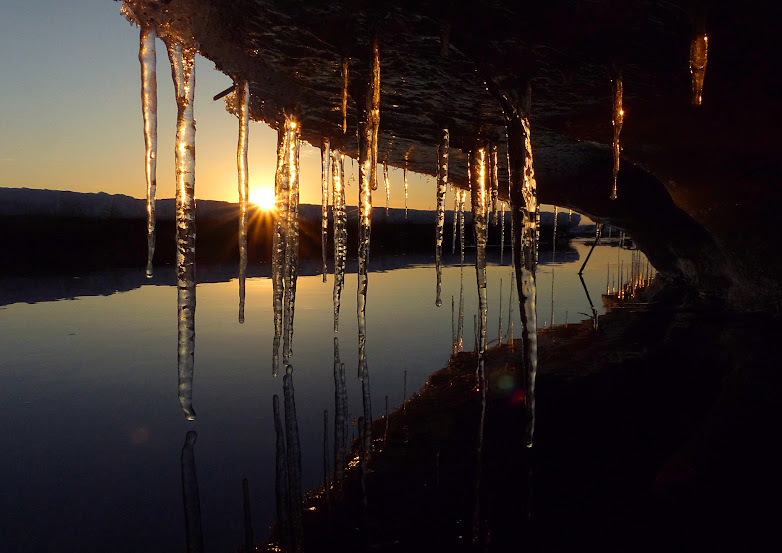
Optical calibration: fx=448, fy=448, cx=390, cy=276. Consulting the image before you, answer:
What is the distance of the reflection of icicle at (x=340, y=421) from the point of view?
322cm

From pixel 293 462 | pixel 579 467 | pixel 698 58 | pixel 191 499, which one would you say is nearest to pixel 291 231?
pixel 293 462

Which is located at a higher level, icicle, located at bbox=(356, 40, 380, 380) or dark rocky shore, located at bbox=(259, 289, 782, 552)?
icicle, located at bbox=(356, 40, 380, 380)

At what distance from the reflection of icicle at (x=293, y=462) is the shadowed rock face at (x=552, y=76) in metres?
3.14

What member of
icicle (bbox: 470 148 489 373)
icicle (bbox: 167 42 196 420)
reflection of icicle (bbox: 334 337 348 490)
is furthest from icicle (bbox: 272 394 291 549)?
icicle (bbox: 470 148 489 373)

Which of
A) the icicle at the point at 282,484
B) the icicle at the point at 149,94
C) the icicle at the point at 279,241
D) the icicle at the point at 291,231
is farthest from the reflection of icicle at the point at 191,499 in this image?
the icicle at the point at 149,94

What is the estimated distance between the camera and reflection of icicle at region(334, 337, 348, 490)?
3.22 meters

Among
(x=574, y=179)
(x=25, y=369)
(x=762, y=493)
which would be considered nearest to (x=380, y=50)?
(x=762, y=493)

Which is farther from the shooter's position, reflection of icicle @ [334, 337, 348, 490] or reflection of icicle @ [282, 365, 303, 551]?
reflection of icicle @ [334, 337, 348, 490]

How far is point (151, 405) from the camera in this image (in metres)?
4.87

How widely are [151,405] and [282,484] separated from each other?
2487mm

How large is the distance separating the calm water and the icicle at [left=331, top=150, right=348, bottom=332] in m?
1.25

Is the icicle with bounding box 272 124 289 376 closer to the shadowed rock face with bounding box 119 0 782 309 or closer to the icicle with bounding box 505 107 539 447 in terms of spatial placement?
the shadowed rock face with bounding box 119 0 782 309

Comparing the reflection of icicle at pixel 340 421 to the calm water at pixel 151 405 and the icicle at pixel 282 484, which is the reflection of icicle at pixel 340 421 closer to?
the calm water at pixel 151 405

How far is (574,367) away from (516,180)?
3.18 meters
